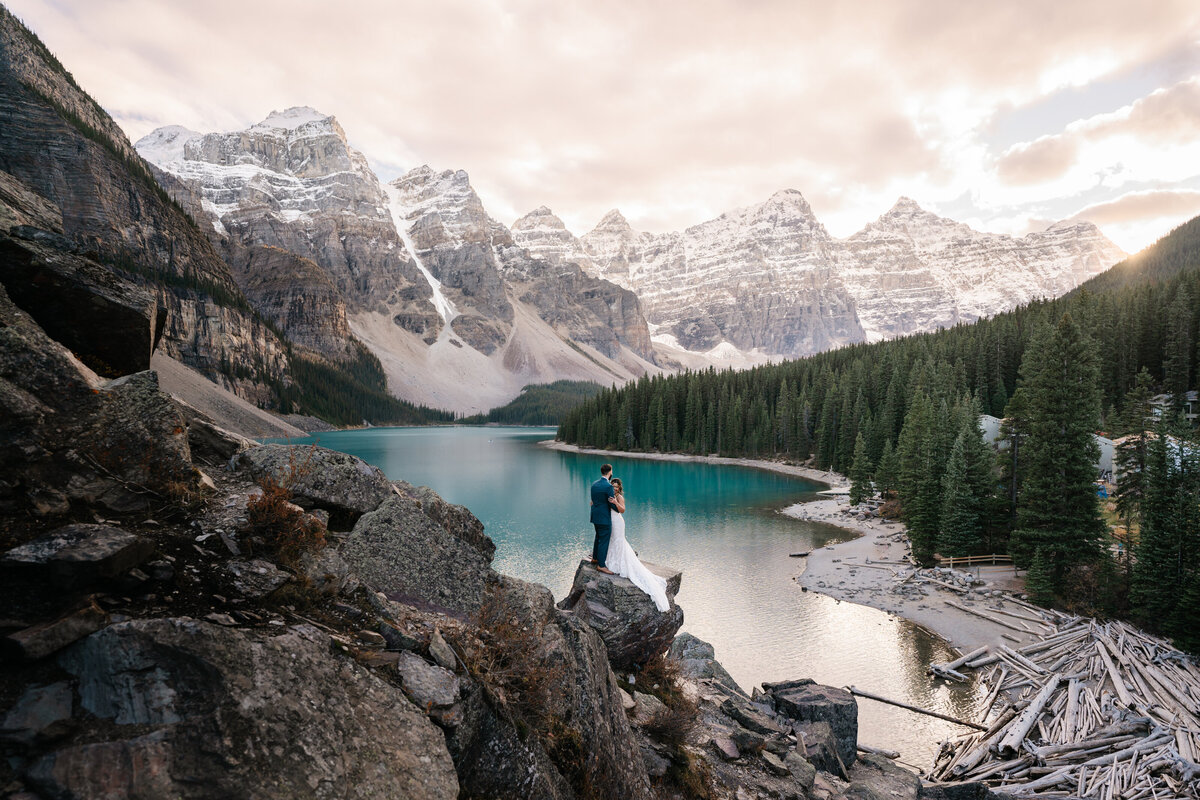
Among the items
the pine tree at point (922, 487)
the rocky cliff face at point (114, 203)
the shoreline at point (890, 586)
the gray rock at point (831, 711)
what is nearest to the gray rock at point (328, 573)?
the gray rock at point (831, 711)

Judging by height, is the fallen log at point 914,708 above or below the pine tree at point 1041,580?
below

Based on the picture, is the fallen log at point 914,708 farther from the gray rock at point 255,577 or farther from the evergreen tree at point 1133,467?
the evergreen tree at point 1133,467

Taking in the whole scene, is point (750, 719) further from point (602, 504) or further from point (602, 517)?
point (602, 504)

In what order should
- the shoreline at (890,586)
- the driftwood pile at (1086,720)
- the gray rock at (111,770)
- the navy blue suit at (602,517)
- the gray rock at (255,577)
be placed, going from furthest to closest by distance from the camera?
the shoreline at (890,586)
the driftwood pile at (1086,720)
the navy blue suit at (602,517)
the gray rock at (255,577)
the gray rock at (111,770)

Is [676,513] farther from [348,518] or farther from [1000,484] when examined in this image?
[348,518]

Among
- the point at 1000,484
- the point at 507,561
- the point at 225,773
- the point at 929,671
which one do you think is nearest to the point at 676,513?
the point at 507,561

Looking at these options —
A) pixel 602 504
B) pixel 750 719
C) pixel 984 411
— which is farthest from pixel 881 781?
pixel 984 411

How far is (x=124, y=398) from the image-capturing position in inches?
215

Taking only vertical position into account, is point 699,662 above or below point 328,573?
below

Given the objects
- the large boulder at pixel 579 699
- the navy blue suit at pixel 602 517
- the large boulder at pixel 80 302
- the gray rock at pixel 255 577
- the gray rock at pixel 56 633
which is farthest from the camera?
the navy blue suit at pixel 602 517

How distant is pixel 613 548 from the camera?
38.0 ft

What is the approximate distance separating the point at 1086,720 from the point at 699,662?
41.0 ft

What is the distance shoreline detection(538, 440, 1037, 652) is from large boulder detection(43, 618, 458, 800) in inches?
1110

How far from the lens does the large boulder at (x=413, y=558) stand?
6.79 meters
